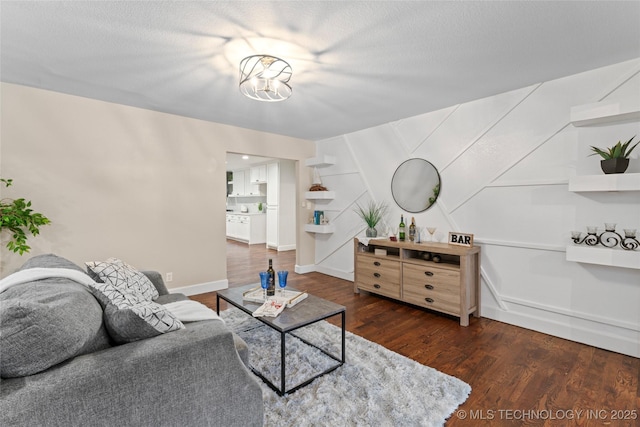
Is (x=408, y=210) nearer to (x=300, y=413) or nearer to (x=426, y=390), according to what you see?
(x=426, y=390)

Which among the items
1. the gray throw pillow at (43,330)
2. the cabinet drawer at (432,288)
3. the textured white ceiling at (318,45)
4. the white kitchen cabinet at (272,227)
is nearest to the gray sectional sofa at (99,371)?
the gray throw pillow at (43,330)

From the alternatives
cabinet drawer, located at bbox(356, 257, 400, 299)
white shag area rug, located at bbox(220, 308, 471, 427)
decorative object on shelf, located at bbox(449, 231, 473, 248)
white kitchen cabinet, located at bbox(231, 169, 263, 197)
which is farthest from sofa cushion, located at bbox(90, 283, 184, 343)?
white kitchen cabinet, located at bbox(231, 169, 263, 197)

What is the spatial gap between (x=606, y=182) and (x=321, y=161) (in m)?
3.47

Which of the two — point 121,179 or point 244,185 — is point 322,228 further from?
point 244,185

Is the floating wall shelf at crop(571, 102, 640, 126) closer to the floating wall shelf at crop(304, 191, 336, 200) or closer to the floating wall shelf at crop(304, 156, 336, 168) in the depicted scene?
the floating wall shelf at crop(304, 156, 336, 168)

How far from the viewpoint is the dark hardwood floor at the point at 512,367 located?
5.78ft

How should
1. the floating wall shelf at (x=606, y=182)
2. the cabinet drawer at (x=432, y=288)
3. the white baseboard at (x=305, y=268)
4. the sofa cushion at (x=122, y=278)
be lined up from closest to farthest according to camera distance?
1. the sofa cushion at (x=122, y=278)
2. the floating wall shelf at (x=606, y=182)
3. the cabinet drawer at (x=432, y=288)
4. the white baseboard at (x=305, y=268)

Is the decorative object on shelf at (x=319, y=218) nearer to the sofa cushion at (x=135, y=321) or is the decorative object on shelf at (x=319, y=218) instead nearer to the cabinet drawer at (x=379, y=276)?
the cabinet drawer at (x=379, y=276)

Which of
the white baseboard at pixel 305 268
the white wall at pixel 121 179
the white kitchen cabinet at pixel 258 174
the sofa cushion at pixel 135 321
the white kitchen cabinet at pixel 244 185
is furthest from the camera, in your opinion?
the white kitchen cabinet at pixel 244 185

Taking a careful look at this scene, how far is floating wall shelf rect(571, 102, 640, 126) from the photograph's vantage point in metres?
2.27

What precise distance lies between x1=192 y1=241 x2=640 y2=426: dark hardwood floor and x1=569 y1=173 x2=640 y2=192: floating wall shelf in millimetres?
1364

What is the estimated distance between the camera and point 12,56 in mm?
2340

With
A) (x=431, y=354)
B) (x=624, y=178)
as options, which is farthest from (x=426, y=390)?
(x=624, y=178)

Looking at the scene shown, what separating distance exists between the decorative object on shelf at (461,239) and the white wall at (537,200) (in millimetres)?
147
